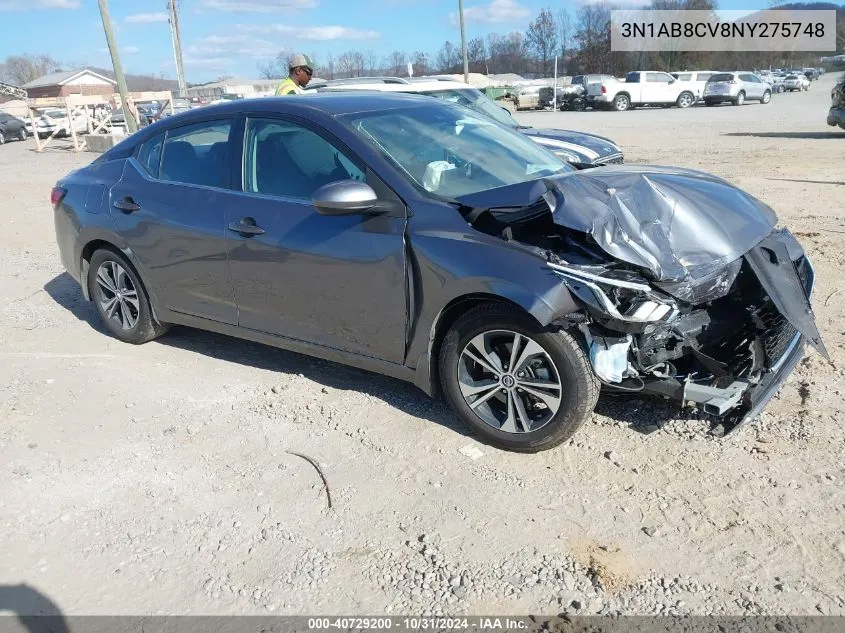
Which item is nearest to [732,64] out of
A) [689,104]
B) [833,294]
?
[689,104]

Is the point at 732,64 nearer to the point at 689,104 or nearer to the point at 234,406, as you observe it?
the point at 689,104

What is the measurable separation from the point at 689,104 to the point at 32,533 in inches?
1571

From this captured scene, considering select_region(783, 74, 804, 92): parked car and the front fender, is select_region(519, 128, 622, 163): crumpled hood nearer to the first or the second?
the front fender

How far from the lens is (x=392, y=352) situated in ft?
13.0

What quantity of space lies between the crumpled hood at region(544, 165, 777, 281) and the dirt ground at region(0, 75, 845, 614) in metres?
0.95

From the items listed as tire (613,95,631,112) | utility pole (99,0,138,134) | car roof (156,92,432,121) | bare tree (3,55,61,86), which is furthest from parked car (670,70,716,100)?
bare tree (3,55,61,86)

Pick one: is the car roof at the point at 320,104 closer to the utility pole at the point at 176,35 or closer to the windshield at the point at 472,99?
the windshield at the point at 472,99

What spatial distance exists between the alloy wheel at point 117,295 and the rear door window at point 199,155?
91 centimetres

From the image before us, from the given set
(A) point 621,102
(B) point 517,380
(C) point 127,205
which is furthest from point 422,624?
(A) point 621,102

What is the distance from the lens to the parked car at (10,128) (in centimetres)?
3491

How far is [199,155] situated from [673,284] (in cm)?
312

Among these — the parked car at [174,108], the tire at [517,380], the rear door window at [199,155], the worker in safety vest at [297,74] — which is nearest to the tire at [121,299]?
the rear door window at [199,155]

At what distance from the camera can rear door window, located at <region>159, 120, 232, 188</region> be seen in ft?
15.1

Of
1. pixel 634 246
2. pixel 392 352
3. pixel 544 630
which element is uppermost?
pixel 634 246
